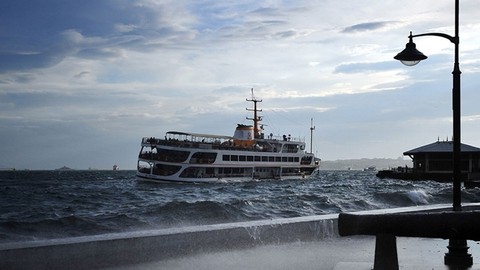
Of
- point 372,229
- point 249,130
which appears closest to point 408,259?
point 372,229

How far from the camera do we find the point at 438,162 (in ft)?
251

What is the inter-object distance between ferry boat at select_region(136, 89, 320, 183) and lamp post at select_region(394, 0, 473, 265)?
172ft

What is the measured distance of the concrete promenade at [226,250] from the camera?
21.3ft

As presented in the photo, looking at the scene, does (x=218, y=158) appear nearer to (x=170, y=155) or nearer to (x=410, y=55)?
(x=170, y=155)

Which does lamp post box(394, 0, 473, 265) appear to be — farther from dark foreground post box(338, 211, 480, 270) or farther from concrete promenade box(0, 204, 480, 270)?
dark foreground post box(338, 211, 480, 270)

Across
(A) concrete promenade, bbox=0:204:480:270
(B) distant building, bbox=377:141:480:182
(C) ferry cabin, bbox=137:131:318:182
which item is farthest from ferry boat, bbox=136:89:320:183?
(A) concrete promenade, bbox=0:204:480:270

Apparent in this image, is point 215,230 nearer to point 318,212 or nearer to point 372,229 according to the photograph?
point 372,229

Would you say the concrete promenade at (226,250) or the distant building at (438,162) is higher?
the distant building at (438,162)

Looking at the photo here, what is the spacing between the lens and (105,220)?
22.8 m

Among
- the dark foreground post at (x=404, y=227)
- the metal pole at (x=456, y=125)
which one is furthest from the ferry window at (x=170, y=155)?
the dark foreground post at (x=404, y=227)

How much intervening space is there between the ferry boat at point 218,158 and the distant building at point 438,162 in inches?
662

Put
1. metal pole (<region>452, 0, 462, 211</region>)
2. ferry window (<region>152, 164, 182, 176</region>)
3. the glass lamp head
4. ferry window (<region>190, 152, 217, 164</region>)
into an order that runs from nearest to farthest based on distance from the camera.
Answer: metal pole (<region>452, 0, 462, 211</region>) < the glass lamp head < ferry window (<region>152, 164, 182, 176</region>) < ferry window (<region>190, 152, 217, 164</region>)

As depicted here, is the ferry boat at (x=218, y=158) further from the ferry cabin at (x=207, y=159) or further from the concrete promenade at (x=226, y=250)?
the concrete promenade at (x=226, y=250)

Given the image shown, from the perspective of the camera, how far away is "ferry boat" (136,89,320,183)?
6088cm
